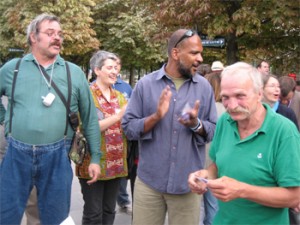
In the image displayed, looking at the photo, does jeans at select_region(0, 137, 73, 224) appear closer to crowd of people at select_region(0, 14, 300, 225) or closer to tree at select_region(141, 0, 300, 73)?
crowd of people at select_region(0, 14, 300, 225)

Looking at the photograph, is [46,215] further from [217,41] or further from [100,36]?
[100,36]

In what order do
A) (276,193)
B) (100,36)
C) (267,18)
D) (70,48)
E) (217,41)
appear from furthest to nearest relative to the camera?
(100,36) → (70,48) → (217,41) → (267,18) → (276,193)

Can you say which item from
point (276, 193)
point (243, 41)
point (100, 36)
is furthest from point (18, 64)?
point (100, 36)

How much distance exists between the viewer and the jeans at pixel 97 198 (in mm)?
3814

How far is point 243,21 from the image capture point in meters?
9.71

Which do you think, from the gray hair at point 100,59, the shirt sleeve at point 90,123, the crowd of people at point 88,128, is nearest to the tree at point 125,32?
the gray hair at point 100,59

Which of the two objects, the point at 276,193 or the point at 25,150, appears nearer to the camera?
the point at 276,193

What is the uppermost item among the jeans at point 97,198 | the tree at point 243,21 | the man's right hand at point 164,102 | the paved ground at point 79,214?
the tree at point 243,21

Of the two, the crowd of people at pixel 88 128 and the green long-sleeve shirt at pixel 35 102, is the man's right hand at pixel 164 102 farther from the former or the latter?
the green long-sleeve shirt at pixel 35 102

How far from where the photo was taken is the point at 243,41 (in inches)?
440

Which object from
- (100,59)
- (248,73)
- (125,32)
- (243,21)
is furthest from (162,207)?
(125,32)

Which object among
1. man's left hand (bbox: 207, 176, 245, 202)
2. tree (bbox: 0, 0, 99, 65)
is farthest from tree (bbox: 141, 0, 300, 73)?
tree (bbox: 0, 0, 99, 65)

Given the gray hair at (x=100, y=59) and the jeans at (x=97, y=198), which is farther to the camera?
the gray hair at (x=100, y=59)

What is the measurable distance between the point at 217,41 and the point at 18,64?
27.9ft
